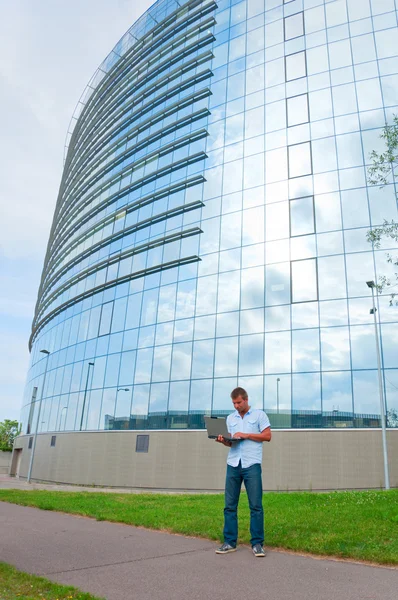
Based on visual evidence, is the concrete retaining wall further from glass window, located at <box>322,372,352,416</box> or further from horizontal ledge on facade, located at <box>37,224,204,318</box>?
horizontal ledge on facade, located at <box>37,224,204,318</box>

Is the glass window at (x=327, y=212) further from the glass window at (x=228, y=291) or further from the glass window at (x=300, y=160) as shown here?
the glass window at (x=228, y=291)

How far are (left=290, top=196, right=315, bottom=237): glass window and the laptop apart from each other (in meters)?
19.3

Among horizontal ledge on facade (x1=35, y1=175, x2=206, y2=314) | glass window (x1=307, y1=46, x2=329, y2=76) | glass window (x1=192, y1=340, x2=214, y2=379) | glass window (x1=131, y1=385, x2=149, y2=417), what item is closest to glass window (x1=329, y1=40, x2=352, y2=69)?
glass window (x1=307, y1=46, x2=329, y2=76)

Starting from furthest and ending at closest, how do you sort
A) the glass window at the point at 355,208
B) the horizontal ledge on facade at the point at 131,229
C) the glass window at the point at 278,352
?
the horizontal ledge on facade at the point at 131,229 → the glass window at the point at 355,208 → the glass window at the point at 278,352

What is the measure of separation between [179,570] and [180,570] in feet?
0.03

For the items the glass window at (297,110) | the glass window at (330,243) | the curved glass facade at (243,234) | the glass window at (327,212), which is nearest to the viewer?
the curved glass facade at (243,234)

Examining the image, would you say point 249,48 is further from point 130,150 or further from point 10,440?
point 10,440

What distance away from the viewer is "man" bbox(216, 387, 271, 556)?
5.60 meters

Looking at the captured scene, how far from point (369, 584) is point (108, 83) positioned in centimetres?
4778

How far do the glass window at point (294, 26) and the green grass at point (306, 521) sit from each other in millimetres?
27708

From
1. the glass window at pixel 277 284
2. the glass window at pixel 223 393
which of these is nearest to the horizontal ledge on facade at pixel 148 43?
the glass window at pixel 277 284

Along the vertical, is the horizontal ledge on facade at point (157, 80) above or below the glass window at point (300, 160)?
above

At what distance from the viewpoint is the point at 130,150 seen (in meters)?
36.7

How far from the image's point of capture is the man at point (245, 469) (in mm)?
5598
